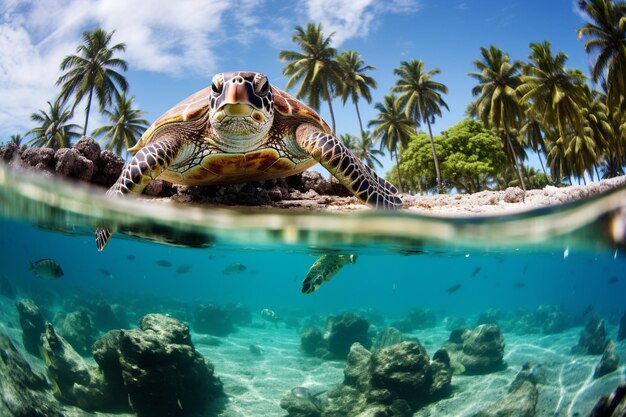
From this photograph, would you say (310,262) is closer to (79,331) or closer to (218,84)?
(218,84)

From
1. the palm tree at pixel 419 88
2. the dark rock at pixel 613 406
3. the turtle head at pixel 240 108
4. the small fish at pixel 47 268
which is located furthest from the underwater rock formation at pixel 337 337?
the palm tree at pixel 419 88

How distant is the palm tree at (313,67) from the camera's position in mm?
41250

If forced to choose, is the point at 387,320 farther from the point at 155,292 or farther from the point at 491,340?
the point at 155,292

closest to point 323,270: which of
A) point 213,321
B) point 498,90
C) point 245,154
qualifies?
point 213,321

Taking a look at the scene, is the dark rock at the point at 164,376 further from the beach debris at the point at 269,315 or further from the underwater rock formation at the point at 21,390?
Answer: the beach debris at the point at 269,315

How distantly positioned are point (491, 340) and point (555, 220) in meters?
1.48

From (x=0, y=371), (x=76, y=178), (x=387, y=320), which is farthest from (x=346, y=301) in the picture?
(x=76, y=178)

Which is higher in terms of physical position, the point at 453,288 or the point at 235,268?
the point at 235,268

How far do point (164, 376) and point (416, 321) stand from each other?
3.02m

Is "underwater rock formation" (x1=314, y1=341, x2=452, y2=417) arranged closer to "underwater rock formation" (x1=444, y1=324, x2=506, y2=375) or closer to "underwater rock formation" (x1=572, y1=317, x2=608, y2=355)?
"underwater rock formation" (x1=444, y1=324, x2=506, y2=375)

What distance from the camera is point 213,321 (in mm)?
5297

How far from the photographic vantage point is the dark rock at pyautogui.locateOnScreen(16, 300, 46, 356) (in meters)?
5.14

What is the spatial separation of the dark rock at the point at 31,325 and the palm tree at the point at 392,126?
46979 mm

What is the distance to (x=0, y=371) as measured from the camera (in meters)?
4.71
